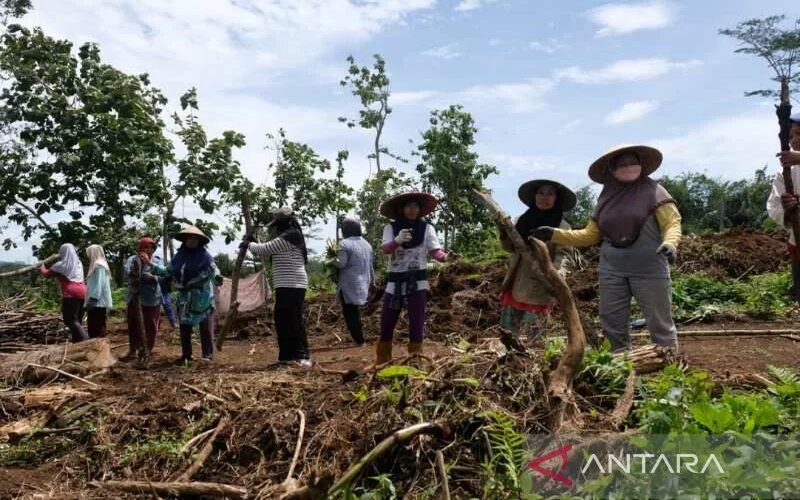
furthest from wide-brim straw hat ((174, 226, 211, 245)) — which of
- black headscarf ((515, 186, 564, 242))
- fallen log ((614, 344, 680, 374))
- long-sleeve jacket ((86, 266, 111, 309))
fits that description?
fallen log ((614, 344, 680, 374))

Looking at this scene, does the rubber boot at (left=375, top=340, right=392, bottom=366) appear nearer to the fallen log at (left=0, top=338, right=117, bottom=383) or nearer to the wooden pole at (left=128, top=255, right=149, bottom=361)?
the fallen log at (left=0, top=338, right=117, bottom=383)

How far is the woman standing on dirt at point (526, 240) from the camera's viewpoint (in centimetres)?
502

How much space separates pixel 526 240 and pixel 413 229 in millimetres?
998

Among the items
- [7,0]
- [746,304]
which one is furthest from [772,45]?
[7,0]

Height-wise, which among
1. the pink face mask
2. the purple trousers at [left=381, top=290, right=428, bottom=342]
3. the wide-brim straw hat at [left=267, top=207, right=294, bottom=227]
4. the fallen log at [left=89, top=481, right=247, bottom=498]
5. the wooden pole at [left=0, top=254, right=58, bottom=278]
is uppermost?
the wide-brim straw hat at [left=267, top=207, right=294, bottom=227]

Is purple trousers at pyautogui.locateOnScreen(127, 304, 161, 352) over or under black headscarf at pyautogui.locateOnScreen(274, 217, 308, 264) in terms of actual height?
under

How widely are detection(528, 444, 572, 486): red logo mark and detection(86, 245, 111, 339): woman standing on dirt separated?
659cm

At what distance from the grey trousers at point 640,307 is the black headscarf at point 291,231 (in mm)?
2985

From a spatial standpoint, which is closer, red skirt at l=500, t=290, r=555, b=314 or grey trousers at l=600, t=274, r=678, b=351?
grey trousers at l=600, t=274, r=678, b=351

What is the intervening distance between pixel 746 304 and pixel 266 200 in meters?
6.95

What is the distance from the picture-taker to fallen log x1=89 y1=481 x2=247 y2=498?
3.14 meters

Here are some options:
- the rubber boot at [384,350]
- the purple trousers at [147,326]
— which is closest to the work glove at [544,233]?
the rubber boot at [384,350]

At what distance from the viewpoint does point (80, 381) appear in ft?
18.1

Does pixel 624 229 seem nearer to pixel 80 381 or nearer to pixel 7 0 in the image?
pixel 80 381
